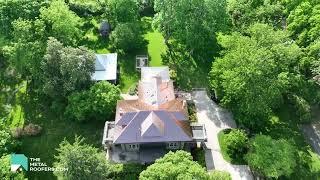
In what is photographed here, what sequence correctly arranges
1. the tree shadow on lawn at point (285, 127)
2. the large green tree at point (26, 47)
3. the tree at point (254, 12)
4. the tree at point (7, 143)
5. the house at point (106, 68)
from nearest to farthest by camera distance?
the tree at point (7, 143) < the tree shadow on lawn at point (285, 127) < the large green tree at point (26, 47) < the house at point (106, 68) < the tree at point (254, 12)

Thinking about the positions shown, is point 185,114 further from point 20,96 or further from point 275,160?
point 20,96

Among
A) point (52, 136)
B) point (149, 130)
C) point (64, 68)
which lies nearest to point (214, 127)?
point (149, 130)

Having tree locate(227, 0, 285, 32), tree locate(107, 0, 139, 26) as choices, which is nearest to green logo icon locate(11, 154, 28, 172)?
tree locate(107, 0, 139, 26)

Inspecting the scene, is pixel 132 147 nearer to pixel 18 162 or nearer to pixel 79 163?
pixel 79 163

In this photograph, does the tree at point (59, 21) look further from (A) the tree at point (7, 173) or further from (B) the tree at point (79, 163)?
(B) the tree at point (79, 163)

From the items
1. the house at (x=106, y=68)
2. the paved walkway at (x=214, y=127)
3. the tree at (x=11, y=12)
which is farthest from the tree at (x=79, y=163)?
the tree at (x=11, y=12)

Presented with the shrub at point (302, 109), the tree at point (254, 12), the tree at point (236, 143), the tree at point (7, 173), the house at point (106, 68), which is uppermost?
the tree at point (254, 12)

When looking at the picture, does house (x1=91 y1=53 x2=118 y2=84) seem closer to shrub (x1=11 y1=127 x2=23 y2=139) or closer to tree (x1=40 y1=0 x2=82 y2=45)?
tree (x1=40 y1=0 x2=82 y2=45)
